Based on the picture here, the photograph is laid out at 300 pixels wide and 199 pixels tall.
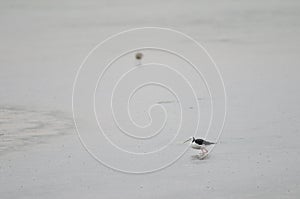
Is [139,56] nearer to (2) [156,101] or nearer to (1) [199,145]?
(2) [156,101]

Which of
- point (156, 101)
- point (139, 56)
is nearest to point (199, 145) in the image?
point (156, 101)

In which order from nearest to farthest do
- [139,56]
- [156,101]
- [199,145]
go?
[199,145] → [156,101] → [139,56]

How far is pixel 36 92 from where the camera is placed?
554 cm

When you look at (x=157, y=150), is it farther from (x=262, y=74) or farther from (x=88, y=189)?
(x=262, y=74)

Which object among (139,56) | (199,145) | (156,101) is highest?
(139,56)

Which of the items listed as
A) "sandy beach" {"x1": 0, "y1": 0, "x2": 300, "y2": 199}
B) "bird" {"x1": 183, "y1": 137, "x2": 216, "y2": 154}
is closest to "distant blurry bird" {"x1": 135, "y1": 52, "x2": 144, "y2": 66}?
"sandy beach" {"x1": 0, "y1": 0, "x2": 300, "y2": 199}

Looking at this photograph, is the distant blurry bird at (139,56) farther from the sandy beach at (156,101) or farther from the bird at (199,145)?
the bird at (199,145)

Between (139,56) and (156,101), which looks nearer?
(156,101)

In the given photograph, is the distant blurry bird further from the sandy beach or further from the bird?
the bird

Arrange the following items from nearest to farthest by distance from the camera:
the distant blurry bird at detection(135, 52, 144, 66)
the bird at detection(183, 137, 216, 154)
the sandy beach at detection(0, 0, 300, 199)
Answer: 1. the sandy beach at detection(0, 0, 300, 199)
2. the bird at detection(183, 137, 216, 154)
3. the distant blurry bird at detection(135, 52, 144, 66)

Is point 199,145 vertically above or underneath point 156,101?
underneath

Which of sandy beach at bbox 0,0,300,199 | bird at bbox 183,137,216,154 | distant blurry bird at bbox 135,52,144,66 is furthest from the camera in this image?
distant blurry bird at bbox 135,52,144,66

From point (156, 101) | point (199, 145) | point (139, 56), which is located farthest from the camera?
point (139, 56)

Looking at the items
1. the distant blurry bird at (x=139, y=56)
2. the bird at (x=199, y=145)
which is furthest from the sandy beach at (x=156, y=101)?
the distant blurry bird at (x=139, y=56)
